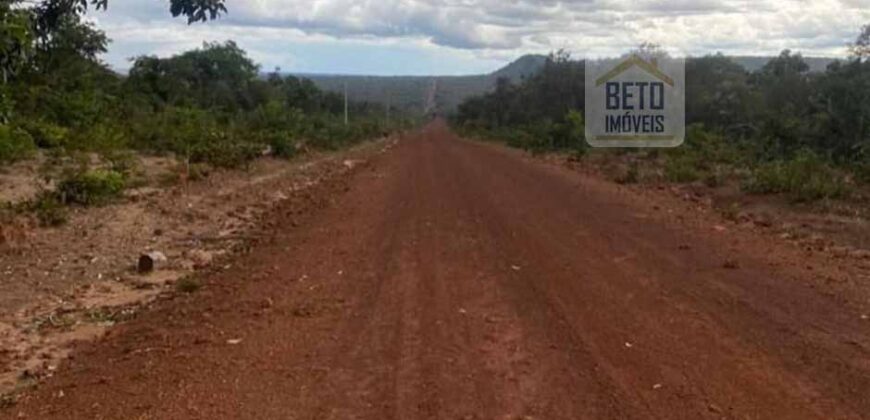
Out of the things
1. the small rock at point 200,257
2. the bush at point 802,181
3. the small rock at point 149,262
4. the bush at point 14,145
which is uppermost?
the bush at point 14,145

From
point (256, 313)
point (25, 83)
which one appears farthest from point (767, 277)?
point (25, 83)

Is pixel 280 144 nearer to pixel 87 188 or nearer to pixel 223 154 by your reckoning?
pixel 223 154

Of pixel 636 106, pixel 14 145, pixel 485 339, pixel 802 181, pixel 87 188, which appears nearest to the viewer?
pixel 485 339

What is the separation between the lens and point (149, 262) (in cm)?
995

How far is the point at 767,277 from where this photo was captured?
8.70 m

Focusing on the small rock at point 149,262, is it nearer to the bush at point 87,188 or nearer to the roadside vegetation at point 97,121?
the roadside vegetation at point 97,121

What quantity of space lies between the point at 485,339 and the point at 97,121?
2031cm

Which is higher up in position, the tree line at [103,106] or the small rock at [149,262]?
the tree line at [103,106]

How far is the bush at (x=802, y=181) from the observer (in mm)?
14648

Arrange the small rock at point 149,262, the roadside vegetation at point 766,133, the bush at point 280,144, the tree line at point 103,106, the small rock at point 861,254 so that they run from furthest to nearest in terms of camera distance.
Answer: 1. the bush at point 280,144
2. the roadside vegetation at point 766,133
3. the small rock at point 861,254
4. the small rock at point 149,262
5. the tree line at point 103,106

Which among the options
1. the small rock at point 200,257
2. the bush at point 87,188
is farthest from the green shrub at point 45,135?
the small rock at point 200,257

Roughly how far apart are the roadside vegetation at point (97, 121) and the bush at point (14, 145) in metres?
0.03

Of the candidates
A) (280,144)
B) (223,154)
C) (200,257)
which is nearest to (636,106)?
(280,144)

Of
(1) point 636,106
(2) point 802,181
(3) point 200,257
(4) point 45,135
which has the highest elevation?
(1) point 636,106
